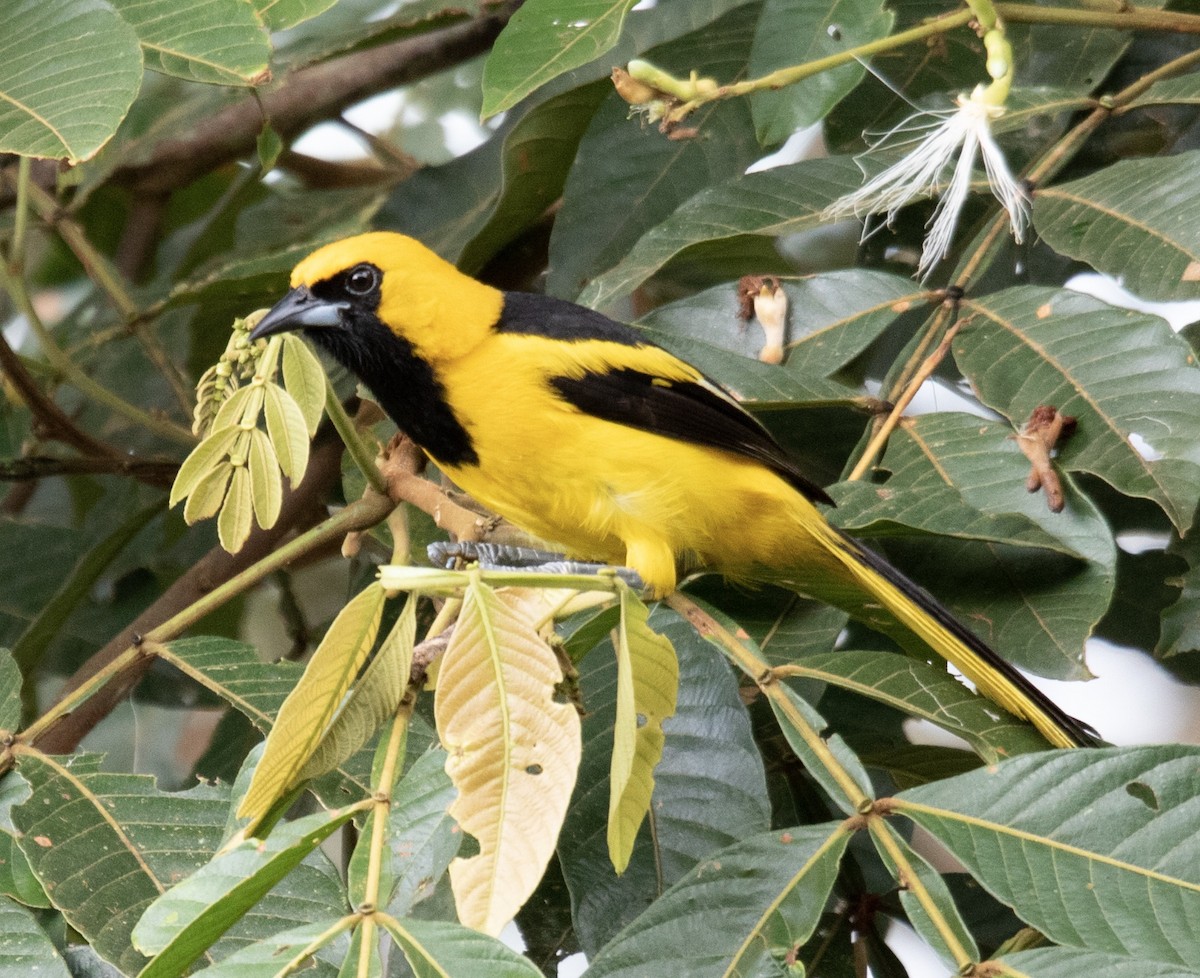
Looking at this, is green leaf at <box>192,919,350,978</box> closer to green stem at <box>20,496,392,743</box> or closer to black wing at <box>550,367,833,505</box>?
green stem at <box>20,496,392,743</box>

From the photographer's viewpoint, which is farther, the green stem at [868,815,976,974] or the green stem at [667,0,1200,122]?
the green stem at [667,0,1200,122]

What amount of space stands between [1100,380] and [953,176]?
373mm

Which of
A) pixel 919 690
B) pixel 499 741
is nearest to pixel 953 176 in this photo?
pixel 919 690

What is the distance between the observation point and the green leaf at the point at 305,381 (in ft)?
5.97

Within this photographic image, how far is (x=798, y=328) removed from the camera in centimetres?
236

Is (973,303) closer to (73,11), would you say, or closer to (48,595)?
(73,11)

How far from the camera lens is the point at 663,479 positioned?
2432 mm

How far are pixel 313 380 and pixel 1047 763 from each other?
100cm

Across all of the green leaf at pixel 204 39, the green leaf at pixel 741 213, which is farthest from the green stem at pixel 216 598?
the green leaf at pixel 204 39

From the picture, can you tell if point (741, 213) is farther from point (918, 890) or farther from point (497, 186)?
Answer: point (918, 890)

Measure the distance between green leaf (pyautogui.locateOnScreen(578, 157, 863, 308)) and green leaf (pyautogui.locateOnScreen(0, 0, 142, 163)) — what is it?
2.87 ft

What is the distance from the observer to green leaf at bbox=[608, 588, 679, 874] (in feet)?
4.09

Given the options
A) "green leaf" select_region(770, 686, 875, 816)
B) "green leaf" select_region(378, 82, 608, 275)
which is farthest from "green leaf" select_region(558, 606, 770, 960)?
"green leaf" select_region(378, 82, 608, 275)

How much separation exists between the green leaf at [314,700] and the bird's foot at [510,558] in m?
0.61
